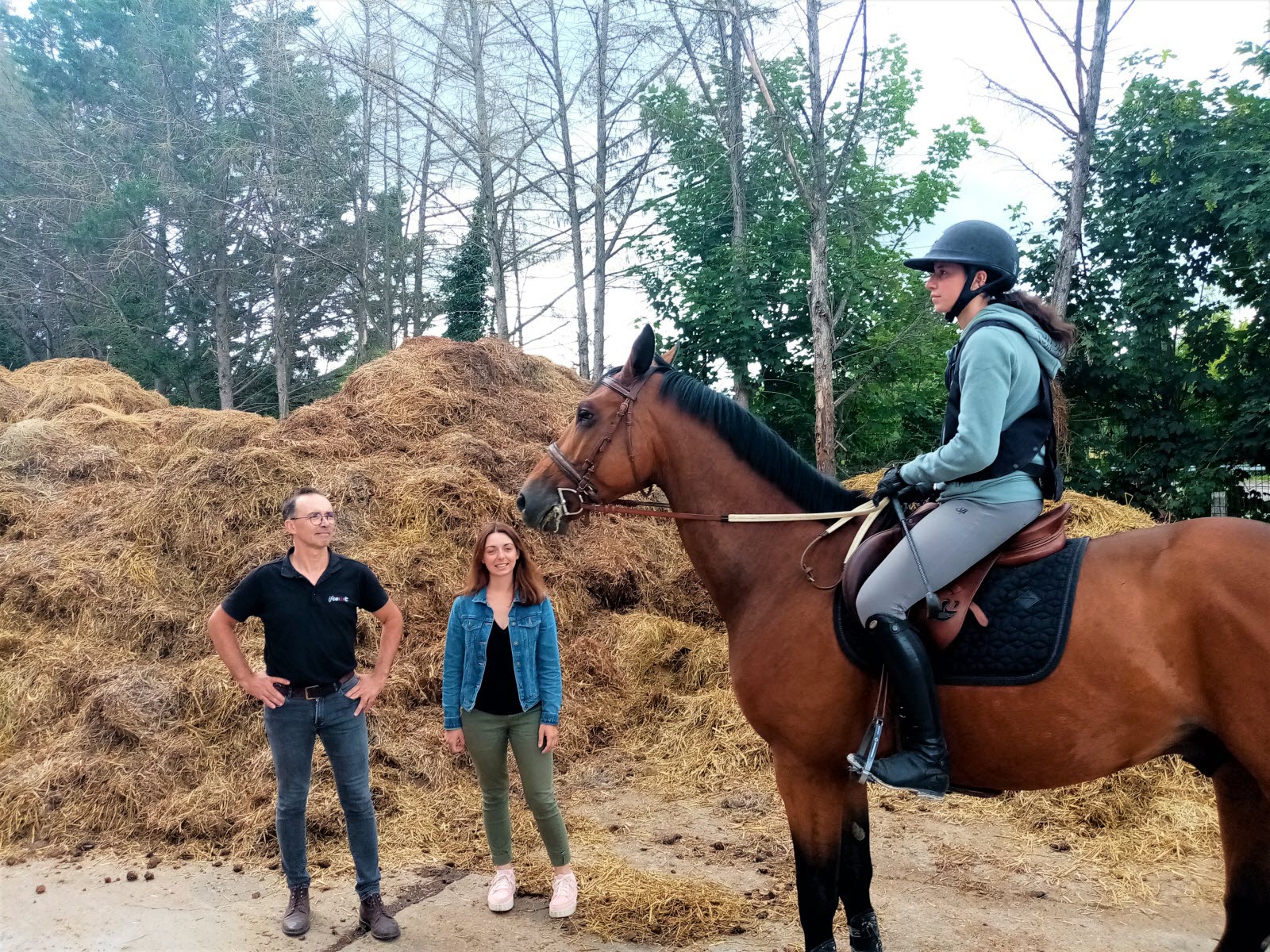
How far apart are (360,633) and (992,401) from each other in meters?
5.38

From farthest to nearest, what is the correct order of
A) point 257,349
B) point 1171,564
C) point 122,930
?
point 257,349 < point 122,930 < point 1171,564

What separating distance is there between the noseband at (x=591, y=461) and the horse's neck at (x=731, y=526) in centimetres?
23

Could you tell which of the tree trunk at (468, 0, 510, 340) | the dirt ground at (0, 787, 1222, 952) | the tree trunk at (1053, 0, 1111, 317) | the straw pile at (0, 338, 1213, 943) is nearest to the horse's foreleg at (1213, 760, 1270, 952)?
the dirt ground at (0, 787, 1222, 952)

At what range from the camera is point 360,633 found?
6449 mm

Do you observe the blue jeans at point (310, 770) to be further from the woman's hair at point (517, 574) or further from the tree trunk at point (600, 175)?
the tree trunk at point (600, 175)

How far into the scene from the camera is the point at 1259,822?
9.06ft

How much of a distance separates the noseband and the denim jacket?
2.75 feet

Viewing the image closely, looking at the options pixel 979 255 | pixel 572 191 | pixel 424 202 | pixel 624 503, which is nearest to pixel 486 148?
pixel 572 191

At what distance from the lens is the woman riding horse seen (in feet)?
8.41

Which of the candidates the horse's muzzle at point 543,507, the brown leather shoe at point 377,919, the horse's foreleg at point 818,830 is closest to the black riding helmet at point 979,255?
the horse's muzzle at point 543,507

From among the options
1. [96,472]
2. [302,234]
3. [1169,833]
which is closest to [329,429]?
[96,472]

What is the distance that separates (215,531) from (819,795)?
6371 millimetres

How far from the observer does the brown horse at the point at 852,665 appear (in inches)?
98.1

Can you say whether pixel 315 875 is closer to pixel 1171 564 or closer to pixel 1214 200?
pixel 1171 564
